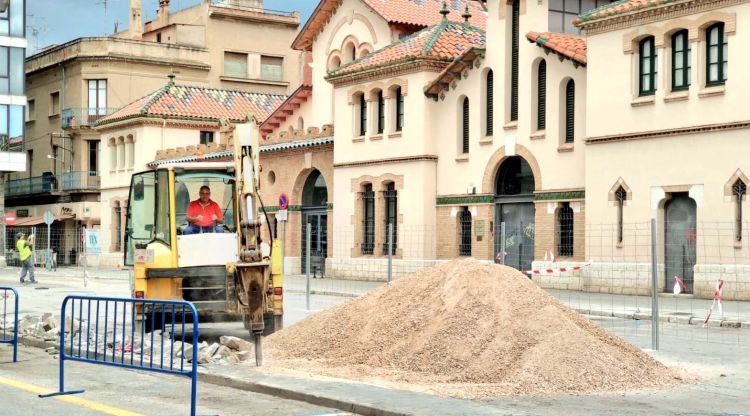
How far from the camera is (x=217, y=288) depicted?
18078 millimetres

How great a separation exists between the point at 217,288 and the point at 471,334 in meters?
5.46

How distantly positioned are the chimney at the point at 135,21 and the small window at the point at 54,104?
1029 cm

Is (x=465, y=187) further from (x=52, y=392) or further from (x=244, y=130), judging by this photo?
(x=52, y=392)

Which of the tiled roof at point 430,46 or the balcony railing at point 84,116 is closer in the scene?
the tiled roof at point 430,46

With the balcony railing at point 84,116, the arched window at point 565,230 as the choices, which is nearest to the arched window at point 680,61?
the arched window at point 565,230

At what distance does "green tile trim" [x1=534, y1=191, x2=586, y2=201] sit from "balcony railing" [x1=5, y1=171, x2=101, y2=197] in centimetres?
3698

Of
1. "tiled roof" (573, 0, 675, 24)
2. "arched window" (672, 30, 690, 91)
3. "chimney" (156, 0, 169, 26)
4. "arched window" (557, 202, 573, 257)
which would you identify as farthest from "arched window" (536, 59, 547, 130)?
"chimney" (156, 0, 169, 26)

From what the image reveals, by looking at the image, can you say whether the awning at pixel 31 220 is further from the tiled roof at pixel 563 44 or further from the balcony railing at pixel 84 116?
the tiled roof at pixel 563 44

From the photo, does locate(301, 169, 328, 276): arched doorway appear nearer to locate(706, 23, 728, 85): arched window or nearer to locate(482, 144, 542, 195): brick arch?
locate(482, 144, 542, 195): brick arch

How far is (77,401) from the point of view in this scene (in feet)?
40.0

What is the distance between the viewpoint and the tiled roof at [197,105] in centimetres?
5931

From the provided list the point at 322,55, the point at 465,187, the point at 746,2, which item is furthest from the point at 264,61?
the point at 746,2

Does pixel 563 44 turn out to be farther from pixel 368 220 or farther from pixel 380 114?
pixel 368 220

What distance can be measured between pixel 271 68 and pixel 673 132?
47329mm
